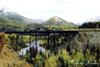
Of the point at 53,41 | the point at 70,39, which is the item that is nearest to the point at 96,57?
the point at 70,39

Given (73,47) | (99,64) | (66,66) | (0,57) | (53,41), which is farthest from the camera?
(53,41)

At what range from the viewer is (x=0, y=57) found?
2703cm

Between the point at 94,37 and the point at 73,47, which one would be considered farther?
the point at 94,37

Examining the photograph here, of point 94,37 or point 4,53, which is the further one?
point 94,37

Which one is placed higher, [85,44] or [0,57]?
[0,57]

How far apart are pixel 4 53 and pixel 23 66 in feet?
6.31

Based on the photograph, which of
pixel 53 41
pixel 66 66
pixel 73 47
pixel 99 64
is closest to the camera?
pixel 66 66

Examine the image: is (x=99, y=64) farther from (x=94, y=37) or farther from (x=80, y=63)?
(x=94, y=37)

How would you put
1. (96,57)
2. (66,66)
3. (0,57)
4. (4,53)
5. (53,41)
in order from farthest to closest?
(53,41), (96,57), (66,66), (4,53), (0,57)

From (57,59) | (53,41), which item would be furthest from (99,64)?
(53,41)

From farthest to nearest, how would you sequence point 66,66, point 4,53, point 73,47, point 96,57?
point 73,47, point 96,57, point 66,66, point 4,53

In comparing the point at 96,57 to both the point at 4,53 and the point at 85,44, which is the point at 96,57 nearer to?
the point at 85,44

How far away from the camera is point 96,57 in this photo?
136625mm

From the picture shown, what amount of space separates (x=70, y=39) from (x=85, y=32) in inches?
334
